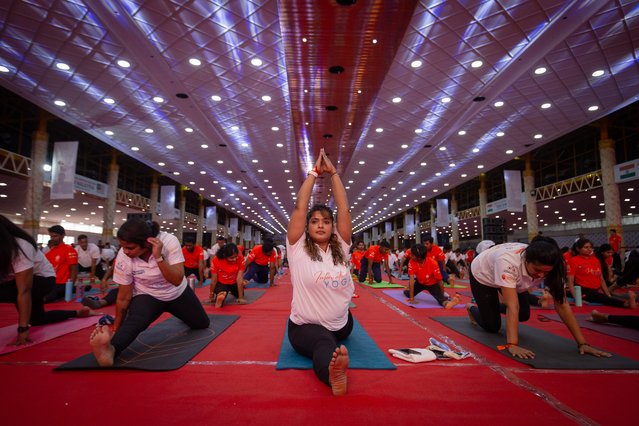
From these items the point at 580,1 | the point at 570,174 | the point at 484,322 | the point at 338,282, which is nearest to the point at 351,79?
the point at 580,1

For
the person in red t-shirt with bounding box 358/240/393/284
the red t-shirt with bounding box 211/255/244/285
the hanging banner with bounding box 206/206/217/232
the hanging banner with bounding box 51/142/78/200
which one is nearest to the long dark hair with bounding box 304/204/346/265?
the red t-shirt with bounding box 211/255/244/285

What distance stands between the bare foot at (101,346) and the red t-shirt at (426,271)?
4.80 m

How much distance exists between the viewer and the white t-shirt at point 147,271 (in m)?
2.81

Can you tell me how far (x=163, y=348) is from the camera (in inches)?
110

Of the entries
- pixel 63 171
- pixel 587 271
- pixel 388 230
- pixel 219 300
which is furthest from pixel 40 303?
pixel 388 230

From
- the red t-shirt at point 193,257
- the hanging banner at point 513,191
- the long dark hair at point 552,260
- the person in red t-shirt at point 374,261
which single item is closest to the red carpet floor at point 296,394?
the long dark hair at point 552,260

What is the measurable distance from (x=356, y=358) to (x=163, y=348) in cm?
162

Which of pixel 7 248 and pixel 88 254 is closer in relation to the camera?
pixel 7 248

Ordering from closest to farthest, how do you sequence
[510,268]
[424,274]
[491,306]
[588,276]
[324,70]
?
[510,268] → [491,306] → [588,276] → [424,274] → [324,70]

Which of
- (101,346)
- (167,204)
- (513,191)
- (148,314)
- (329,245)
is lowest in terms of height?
(101,346)

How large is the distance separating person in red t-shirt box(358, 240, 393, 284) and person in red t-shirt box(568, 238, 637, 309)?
4099mm

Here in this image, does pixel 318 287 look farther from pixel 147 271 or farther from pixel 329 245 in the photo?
pixel 147 271

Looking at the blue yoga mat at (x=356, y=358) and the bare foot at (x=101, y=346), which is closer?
the bare foot at (x=101, y=346)

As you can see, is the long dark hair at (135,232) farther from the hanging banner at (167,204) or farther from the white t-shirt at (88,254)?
the hanging banner at (167,204)
